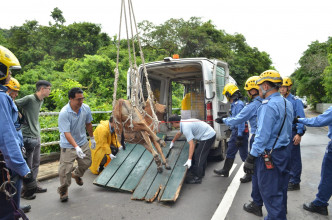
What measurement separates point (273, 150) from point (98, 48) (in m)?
17.8

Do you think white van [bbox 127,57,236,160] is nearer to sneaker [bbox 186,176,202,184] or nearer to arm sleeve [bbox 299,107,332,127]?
sneaker [bbox 186,176,202,184]

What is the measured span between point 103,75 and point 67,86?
8.50 feet

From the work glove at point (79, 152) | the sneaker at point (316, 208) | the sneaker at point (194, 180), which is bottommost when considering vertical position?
the sneaker at point (194, 180)

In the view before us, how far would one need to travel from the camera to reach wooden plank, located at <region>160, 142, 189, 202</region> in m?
3.54

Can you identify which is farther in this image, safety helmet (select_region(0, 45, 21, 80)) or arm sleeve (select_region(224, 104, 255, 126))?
arm sleeve (select_region(224, 104, 255, 126))

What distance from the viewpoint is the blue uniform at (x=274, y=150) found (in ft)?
8.34

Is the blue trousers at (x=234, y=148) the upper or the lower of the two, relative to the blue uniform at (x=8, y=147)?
lower

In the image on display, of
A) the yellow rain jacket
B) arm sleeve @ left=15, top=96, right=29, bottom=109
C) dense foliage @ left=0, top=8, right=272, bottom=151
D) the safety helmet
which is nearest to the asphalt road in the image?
the yellow rain jacket

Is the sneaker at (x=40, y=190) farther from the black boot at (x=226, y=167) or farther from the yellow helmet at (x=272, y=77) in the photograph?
the yellow helmet at (x=272, y=77)

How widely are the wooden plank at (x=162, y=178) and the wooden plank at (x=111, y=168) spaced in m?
0.89

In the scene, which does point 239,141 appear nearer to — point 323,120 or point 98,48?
point 323,120

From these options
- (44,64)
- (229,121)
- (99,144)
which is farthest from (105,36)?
(229,121)

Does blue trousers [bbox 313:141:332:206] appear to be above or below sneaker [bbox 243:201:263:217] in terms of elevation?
above

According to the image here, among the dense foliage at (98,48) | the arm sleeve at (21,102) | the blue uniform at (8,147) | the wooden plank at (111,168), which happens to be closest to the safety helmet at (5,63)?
the blue uniform at (8,147)
